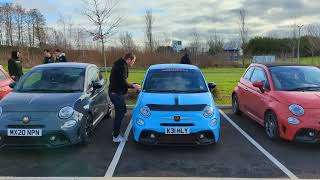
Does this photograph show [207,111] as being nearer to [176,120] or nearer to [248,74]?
[176,120]

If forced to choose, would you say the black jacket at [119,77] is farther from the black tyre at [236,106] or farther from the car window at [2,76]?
the car window at [2,76]

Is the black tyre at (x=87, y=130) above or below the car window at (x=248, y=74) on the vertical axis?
below

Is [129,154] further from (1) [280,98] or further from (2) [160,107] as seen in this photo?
(1) [280,98]

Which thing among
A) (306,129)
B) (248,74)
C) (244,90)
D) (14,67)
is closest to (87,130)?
(306,129)

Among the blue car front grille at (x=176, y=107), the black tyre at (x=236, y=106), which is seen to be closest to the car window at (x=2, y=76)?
the blue car front grille at (x=176, y=107)

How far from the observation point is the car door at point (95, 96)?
9.08 meters

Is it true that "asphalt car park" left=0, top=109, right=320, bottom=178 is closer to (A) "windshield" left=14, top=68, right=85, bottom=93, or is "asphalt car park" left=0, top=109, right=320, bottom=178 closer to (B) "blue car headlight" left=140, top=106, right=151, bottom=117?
(B) "blue car headlight" left=140, top=106, right=151, bottom=117

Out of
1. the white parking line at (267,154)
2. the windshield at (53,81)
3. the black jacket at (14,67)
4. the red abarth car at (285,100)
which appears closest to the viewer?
the white parking line at (267,154)

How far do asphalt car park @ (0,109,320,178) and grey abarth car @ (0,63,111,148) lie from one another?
0.34 meters

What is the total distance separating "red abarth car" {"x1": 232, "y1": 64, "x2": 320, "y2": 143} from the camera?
8.04 m

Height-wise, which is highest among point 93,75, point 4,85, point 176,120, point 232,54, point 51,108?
point 232,54

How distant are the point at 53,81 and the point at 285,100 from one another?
15.4 feet

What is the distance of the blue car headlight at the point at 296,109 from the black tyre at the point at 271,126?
18.4 inches

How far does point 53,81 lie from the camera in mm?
8953
